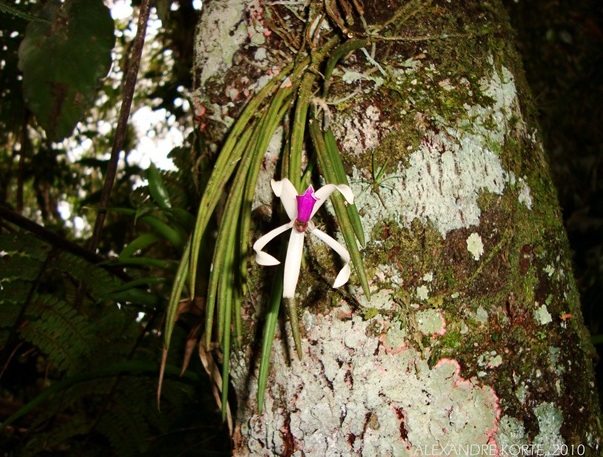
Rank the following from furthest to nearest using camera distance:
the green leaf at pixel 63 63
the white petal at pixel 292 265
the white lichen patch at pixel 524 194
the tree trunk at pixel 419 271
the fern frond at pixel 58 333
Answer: the fern frond at pixel 58 333 → the green leaf at pixel 63 63 → the white lichen patch at pixel 524 194 → the tree trunk at pixel 419 271 → the white petal at pixel 292 265

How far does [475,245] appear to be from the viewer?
732mm

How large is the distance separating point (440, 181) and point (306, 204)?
232mm

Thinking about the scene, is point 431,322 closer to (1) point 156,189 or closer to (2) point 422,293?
(2) point 422,293

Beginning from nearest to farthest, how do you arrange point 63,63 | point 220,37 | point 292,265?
point 292,265 < point 220,37 < point 63,63

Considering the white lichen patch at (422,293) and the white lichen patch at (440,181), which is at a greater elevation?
the white lichen patch at (440,181)

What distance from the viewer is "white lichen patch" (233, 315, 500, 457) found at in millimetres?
673

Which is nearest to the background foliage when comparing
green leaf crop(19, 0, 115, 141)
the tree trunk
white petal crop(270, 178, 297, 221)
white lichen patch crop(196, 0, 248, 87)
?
green leaf crop(19, 0, 115, 141)

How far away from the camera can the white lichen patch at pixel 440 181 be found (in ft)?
2.39

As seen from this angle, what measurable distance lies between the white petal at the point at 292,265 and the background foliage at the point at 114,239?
401 mm

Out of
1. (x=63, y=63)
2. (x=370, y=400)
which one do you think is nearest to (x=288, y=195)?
(x=370, y=400)

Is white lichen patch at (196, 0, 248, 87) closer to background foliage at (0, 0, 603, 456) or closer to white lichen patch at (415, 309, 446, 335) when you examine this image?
background foliage at (0, 0, 603, 456)

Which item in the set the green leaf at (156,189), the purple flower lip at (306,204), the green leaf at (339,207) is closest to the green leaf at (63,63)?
the green leaf at (156,189)

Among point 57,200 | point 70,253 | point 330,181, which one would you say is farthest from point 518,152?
point 57,200

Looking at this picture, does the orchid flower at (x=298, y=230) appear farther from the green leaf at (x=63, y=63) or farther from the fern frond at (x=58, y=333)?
the fern frond at (x=58, y=333)
